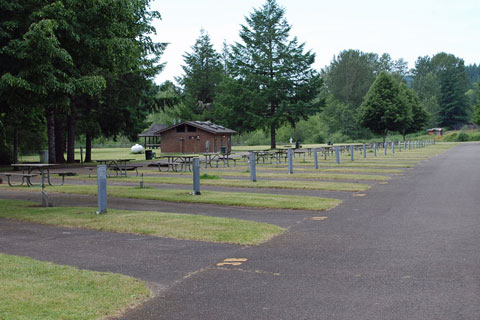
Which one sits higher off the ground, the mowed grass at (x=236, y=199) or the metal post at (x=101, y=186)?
the metal post at (x=101, y=186)

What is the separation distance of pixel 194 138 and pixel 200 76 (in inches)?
941

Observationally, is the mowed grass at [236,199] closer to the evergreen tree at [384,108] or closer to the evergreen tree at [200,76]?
the evergreen tree at [384,108]

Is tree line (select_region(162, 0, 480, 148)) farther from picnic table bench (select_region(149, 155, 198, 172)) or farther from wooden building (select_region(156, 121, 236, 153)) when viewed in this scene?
picnic table bench (select_region(149, 155, 198, 172))

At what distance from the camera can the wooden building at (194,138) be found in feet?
206

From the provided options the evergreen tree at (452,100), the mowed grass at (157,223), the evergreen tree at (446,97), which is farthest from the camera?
the evergreen tree at (452,100)

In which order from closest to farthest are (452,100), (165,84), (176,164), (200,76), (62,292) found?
(62,292) → (176,164) → (165,84) → (200,76) → (452,100)

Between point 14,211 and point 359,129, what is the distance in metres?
107

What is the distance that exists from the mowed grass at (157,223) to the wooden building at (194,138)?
49662 millimetres

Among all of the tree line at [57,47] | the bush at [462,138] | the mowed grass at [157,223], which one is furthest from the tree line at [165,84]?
the bush at [462,138]

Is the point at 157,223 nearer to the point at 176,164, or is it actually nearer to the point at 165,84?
the point at 176,164

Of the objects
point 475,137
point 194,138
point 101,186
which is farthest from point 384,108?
point 101,186

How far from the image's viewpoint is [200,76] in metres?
85.1

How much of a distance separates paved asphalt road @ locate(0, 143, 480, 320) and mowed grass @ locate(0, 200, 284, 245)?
16.5 inches

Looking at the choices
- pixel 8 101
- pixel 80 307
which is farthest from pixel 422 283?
pixel 8 101
